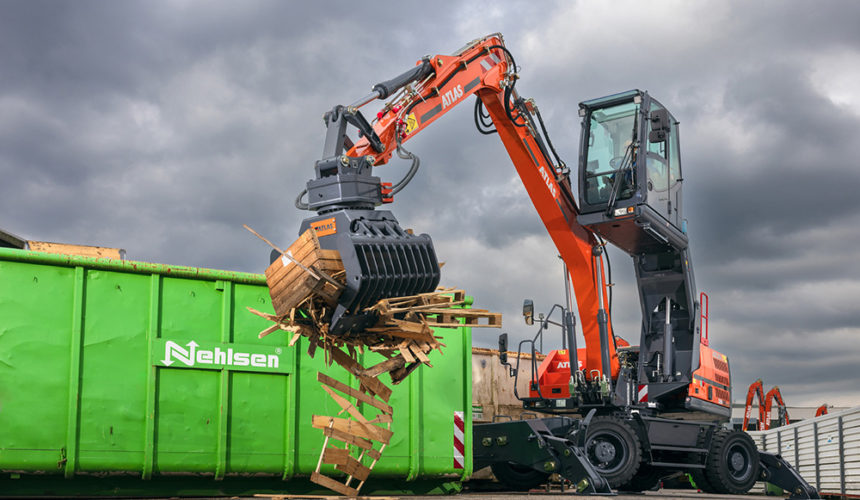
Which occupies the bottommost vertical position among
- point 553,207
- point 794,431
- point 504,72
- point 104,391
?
point 794,431

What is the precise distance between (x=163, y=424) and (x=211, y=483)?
0.77 metres

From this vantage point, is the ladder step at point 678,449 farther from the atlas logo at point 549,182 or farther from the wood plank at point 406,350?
the wood plank at point 406,350

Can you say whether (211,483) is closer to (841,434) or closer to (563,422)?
(563,422)

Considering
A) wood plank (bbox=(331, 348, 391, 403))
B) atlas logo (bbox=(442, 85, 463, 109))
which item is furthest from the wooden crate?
atlas logo (bbox=(442, 85, 463, 109))

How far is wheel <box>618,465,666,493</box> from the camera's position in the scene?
11523mm

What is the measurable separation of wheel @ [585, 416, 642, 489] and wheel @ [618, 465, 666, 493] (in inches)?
35.0

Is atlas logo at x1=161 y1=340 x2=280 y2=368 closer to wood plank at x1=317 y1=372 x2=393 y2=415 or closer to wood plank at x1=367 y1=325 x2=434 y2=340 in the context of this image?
wood plank at x1=317 y1=372 x2=393 y2=415

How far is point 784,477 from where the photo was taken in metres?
11.8

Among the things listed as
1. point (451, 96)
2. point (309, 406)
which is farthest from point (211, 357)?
point (451, 96)

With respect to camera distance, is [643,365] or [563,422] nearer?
[563,422]

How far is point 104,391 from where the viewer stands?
7492 millimetres

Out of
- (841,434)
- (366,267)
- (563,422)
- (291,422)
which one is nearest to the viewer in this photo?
(366,267)

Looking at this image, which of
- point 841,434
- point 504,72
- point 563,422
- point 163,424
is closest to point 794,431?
point 841,434

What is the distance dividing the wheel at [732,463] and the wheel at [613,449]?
4.99 feet
